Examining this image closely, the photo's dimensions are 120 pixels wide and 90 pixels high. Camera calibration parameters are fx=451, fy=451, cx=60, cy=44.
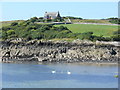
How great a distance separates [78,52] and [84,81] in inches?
617

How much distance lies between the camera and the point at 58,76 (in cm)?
4859

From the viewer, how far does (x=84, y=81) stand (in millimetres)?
45469

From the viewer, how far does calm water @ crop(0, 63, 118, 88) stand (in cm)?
4381

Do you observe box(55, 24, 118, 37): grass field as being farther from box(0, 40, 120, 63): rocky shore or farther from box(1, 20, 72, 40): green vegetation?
box(0, 40, 120, 63): rocky shore

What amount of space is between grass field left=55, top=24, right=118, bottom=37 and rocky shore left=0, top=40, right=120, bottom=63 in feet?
38.3

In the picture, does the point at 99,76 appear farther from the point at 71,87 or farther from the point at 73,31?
the point at 73,31

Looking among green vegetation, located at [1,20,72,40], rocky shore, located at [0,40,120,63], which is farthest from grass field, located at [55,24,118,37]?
rocky shore, located at [0,40,120,63]

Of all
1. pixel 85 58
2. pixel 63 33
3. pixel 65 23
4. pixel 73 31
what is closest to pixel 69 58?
pixel 85 58

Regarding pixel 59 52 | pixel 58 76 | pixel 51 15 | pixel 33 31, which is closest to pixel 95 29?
pixel 33 31

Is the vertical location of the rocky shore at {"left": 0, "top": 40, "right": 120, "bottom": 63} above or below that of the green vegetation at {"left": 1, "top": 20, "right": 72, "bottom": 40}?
below

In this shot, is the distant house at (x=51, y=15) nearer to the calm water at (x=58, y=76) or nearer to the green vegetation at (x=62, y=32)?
the green vegetation at (x=62, y=32)

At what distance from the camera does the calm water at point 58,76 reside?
43812 millimetres

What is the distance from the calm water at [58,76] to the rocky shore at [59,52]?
329 cm

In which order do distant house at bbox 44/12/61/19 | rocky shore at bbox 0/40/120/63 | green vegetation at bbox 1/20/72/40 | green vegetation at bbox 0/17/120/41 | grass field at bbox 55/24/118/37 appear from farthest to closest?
1. distant house at bbox 44/12/61/19
2. grass field at bbox 55/24/118/37
3. green vegetation at bbox 1/20/72/40
4. green vegetation at bbox 0/17/120/41
5. rocky shore at bbox 0/40/120/63
